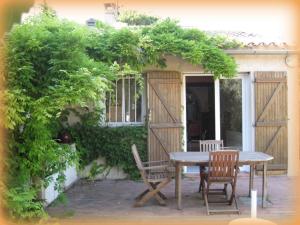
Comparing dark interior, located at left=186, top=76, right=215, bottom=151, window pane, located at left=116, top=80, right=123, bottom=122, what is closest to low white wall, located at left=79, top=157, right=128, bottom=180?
window pane, located at left=116, top=80, right=123, bottom=122

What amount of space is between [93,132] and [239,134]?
11.6 feet

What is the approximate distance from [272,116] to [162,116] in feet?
8.50

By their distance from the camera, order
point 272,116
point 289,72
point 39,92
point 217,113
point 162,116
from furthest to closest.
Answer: point 217,113 < point 289,72 < point 272,116 < point 162,116 < point 39,92

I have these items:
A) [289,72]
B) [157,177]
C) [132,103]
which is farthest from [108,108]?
[289,72]

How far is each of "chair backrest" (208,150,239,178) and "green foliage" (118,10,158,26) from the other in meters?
9.11

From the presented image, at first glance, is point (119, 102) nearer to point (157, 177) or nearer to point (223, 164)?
point (157, 177)

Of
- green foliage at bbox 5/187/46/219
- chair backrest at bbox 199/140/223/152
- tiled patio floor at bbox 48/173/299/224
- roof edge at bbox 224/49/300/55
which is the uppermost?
roof edge at bbox 224/49/300/55

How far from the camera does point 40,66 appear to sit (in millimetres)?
5156

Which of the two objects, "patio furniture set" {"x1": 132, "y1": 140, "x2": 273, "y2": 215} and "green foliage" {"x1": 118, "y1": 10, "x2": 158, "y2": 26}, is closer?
"patio furniture set" {"x1": 132, "y1": 140, "x2": 273, "y2": 215}

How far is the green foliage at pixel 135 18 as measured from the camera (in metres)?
14.8

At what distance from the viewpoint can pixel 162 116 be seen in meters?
9.54

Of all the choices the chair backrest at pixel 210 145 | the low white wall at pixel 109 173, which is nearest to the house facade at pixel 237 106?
the low white wall at pixel 109 173

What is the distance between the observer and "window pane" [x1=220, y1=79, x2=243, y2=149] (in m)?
10.1

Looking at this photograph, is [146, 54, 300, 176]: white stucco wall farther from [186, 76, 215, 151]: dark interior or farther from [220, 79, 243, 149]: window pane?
[186, 76, 215, 151]: dark interior
